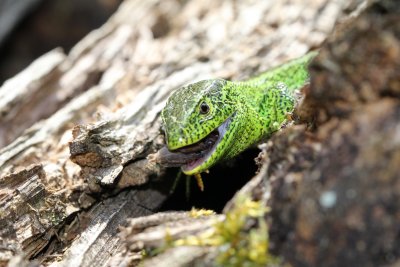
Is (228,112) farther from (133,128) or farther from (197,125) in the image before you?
(133,128)

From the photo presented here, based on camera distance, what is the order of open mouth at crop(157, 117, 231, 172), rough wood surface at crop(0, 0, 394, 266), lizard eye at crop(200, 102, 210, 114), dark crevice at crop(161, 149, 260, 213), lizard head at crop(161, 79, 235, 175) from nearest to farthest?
rough wood surface at crop(0, 0, 394, 266)
lizard head at crop(161, 79, 235, 175)
open mouth at crop(157, 117, 231, 172)
lizard eye at crop(200, 102, 210, 114)
dark crevice at crop(161, 149, 260, 213)

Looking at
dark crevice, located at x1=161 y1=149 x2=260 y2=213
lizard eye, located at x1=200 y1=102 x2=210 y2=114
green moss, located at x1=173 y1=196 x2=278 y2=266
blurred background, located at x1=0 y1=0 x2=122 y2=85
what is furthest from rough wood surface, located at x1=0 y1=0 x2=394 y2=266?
blurred background, located at x1=0 y1=0 x2=122 y2=85

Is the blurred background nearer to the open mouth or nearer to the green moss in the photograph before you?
the open mouth

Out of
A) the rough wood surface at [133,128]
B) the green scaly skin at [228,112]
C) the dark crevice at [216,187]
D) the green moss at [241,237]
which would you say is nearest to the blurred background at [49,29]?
the rough wood surface at [133,128]

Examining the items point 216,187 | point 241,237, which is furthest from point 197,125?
point 241,237

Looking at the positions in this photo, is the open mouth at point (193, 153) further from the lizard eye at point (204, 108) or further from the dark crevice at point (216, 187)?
the dark crevice at point (216, 187)

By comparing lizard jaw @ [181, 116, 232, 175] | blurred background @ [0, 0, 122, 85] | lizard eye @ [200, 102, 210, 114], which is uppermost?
blurred background @ [0, 0, 122, 85]

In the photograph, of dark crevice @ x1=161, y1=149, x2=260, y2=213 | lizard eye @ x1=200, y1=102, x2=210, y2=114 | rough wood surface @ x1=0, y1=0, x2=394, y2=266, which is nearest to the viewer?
rough wood surface @ x1=0, y1=0, x2=394, y2=266

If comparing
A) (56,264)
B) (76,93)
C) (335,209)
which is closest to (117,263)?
(56,264)
